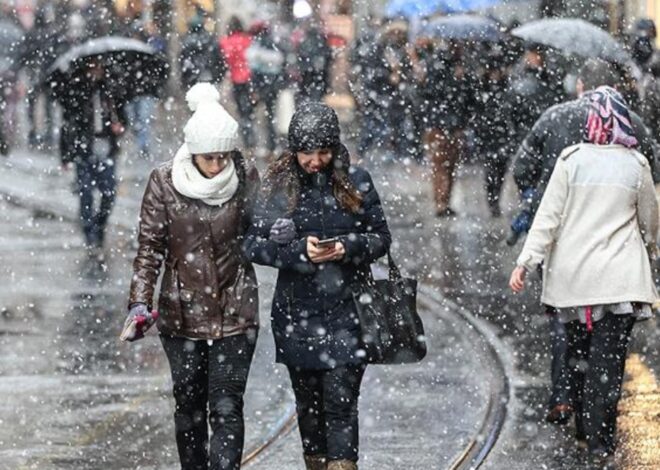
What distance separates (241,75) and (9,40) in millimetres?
2860

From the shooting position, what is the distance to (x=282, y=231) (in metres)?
7.52

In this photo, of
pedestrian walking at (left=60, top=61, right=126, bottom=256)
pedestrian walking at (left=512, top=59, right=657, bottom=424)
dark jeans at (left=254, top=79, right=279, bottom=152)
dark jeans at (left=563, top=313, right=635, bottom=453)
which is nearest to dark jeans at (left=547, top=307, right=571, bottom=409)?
pedestrian walking at (left=512, top=59, right=657, bottom=424)

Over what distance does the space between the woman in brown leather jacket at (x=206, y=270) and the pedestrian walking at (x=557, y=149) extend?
1.96 metres

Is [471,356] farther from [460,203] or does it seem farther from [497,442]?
[460,203]

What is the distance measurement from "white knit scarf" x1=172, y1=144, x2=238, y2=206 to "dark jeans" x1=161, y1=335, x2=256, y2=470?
56 centimetres

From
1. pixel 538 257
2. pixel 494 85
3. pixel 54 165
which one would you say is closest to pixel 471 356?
pixel 538 257

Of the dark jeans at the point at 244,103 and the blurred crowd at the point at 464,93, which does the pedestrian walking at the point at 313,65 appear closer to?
the blurred crowd at the point at 464,93

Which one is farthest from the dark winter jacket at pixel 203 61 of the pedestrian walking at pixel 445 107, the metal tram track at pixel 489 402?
the metal tram track at pixel 489 402

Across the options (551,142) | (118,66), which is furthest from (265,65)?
(551,142)

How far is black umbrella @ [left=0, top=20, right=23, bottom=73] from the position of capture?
77.7 feet

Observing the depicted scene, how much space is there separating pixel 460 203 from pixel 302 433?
1092cm

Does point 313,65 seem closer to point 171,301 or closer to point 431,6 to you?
point 431,6

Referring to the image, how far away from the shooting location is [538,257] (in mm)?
8430

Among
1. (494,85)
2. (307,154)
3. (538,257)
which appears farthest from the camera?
(494,85)
